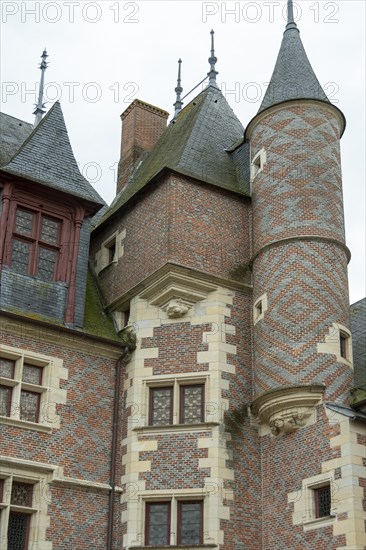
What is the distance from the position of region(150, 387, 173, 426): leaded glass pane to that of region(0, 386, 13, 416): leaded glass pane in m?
3.14

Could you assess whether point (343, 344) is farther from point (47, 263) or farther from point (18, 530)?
point (18, 530)

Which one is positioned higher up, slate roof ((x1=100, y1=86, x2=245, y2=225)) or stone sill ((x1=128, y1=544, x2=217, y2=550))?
slate roof ((x1=100, y1=86, x2=245, y2=225))

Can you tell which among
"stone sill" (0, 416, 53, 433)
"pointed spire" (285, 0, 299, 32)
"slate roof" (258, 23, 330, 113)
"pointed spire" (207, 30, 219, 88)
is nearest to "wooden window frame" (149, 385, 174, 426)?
"stone sill" (0, 416, 53, 433)

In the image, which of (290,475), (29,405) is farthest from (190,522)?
(29,405)

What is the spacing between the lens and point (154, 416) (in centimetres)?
1931

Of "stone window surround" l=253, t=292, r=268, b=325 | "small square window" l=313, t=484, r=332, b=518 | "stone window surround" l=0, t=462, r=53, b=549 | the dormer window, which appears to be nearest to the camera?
"small square window" l=313, t=484, r=332, b=518

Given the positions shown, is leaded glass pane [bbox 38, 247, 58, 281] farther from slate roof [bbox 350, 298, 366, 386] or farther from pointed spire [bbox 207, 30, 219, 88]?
pointed spire [bbox 207, 30, 219, 88]

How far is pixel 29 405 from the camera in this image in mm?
18594

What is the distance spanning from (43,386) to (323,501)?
6279mm

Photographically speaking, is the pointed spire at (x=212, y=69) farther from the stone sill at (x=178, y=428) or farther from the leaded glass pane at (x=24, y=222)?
the stone sill at (x=178, y=428)

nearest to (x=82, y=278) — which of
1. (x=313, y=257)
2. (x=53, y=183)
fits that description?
(x=53, y=183)

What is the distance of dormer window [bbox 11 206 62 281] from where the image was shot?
2019 cm

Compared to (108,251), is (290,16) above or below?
above

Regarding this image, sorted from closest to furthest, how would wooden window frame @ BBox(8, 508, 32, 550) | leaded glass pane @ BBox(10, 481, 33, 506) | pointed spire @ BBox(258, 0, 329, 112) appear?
wooden window frame @ BBox(8, 508, 32, 550) → leaded glass pane @ BBox(10, 481, 33, 506) → pointed spire @ BBox(258, 0, 329, 112)
